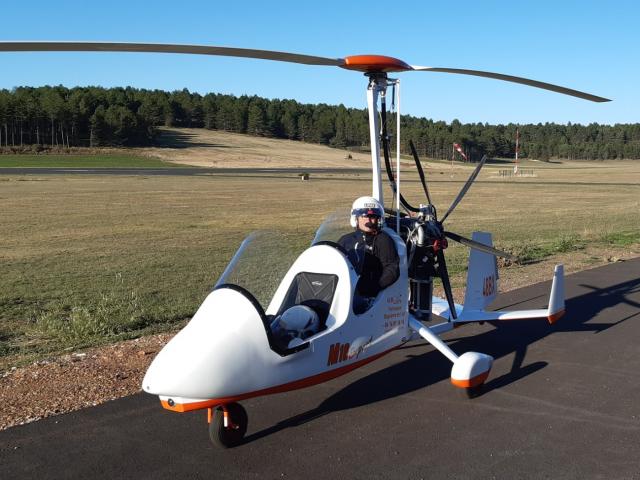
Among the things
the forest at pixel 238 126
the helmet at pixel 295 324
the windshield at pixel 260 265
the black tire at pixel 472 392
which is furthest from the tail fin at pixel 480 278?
the forest at pixel 238 126

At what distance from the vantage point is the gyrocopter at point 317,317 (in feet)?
14.5

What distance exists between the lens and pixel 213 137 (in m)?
124

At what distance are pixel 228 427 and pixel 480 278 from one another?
4.36m

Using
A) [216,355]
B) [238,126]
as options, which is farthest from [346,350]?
[238,126]

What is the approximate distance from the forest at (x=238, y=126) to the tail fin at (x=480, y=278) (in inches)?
3400

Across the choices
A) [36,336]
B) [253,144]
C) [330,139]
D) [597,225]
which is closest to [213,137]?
[253,144]

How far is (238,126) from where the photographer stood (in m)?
142

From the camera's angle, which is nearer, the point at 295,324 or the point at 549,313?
the point at 295,324

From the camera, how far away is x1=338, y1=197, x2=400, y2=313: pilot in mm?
6090

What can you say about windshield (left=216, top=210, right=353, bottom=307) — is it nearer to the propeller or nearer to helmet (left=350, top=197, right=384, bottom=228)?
helmet (left=350, top=197, right=384, bottom=228)

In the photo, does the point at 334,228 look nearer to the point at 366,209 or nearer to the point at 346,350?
the point at 366,209

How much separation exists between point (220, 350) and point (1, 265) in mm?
10624

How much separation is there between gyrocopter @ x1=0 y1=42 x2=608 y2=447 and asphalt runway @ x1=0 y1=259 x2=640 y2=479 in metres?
0.33

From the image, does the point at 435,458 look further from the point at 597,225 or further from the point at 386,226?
the point at 597,225
